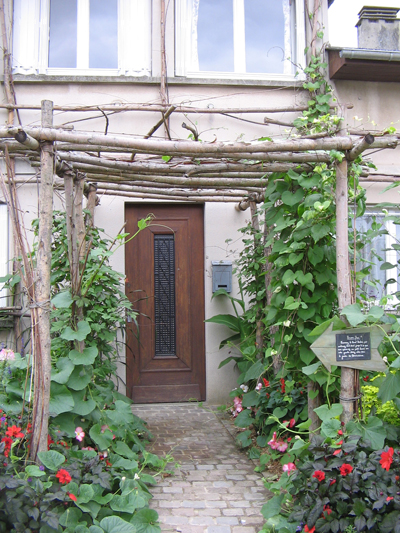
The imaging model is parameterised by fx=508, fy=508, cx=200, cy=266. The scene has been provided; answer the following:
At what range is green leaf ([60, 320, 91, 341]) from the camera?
11.2ft

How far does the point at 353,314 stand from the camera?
3.04 m

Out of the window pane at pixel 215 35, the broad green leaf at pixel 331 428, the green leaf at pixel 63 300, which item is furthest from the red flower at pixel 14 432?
the window pane at pixel 215 35

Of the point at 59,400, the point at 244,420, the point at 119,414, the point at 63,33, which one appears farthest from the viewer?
the point at 63,33

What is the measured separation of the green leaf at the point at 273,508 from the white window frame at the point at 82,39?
4.83m

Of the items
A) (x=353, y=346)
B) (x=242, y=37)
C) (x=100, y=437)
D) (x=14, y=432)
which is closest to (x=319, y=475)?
(x=353, y=346)

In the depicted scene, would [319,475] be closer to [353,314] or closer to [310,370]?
[310,370]

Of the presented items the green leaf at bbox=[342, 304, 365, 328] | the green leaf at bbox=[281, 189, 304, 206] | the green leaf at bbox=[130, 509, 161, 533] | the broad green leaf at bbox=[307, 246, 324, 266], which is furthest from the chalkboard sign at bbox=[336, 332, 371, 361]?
the green leaf at bbox=[130, 509, 161, 533]

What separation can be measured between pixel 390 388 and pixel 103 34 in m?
5.29

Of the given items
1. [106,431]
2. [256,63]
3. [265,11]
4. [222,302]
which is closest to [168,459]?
[106,431]

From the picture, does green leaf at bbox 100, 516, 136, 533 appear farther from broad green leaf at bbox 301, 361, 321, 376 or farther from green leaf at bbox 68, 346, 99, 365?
broad green leaf at bbox 301, 361, 321, 376

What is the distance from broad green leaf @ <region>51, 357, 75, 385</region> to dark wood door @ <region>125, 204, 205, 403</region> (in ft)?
8.60

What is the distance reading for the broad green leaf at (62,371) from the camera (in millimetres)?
3286

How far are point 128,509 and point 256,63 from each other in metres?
5.31

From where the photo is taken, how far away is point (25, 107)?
569 centimetres
